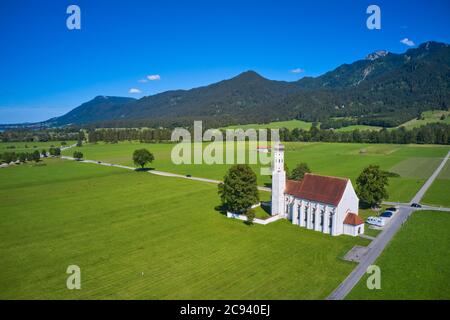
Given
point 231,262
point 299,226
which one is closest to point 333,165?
point 299,226

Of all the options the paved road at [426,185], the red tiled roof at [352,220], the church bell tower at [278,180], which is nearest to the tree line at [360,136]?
the paved road at [426,185]

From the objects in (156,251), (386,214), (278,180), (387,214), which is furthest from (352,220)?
(156,251)

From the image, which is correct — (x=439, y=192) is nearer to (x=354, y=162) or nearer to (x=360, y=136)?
(x=354, y=162)

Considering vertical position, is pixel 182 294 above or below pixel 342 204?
below

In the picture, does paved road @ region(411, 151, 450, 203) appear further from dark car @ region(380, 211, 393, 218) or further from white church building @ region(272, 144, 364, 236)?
white church building @ region(272, 144, 364, 236)

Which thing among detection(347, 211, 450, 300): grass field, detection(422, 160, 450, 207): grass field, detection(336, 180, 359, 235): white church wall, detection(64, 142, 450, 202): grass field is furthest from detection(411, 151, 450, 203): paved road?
detection(336, 180, 359, 235): white church wall
